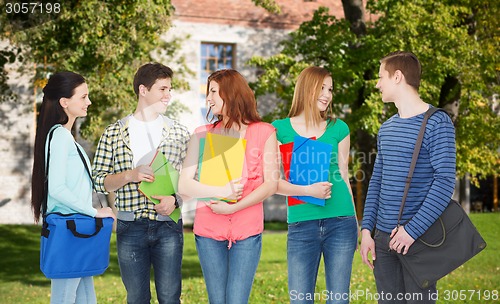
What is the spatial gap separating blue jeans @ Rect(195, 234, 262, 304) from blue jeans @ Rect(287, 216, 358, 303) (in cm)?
56

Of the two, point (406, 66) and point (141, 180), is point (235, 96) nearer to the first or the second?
point (141, 180)

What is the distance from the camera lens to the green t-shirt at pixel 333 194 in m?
5.29

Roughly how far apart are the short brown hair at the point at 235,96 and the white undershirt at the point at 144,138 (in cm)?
76

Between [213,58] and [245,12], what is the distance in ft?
9.58

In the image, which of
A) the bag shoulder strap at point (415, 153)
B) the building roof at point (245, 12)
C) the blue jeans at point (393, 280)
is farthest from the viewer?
the building roof at point (245, 12)

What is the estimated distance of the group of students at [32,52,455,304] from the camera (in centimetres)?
484

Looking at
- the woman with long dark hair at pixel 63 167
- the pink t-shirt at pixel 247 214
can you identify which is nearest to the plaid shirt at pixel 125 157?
the woman with long dark hair at pixel 63 167

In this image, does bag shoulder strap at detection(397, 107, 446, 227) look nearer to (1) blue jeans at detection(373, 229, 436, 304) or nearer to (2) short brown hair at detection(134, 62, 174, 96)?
(1) blue jeans at detection(373, 229, 436, 304)

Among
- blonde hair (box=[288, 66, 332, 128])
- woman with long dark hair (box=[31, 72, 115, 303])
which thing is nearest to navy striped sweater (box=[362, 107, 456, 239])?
blonde hair (box=[288, 66, 332, 128])

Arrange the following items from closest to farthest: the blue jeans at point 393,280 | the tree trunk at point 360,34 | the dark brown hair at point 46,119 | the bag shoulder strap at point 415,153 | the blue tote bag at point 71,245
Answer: the bag shoulder strap at point 415,153
the blue jeans at point 393,280
the blue tote bag at point 71,245
the dark brown hair at point 46,119
the tree trunk at point 360,34

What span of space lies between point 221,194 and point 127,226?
88 cm

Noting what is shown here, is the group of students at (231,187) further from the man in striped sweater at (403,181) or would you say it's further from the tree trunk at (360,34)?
the tree trunk at (360,34)

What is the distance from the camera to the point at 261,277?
13.7 metres

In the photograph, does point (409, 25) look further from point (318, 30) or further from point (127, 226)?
point (127, 226)
